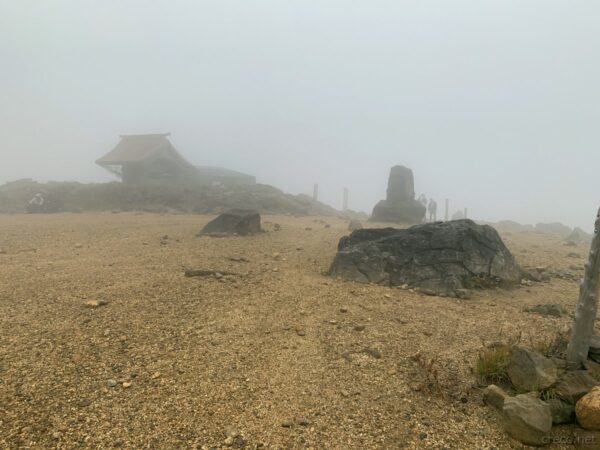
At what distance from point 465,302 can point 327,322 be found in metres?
3.43

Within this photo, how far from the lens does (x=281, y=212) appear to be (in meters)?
29.6

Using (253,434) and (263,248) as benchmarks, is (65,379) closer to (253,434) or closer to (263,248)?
(253,434)

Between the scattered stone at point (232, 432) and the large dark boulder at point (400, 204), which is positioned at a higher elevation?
the large dark boulder at point (400, 204)

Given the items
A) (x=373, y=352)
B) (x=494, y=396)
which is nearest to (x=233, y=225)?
(x=373, y=352)

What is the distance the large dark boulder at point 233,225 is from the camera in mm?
15367

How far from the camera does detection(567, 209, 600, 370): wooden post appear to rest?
181 inches

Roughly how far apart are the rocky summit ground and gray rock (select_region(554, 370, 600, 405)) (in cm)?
79

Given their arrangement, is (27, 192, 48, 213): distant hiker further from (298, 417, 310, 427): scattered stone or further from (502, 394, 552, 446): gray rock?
(502, 394, 552, 446): gray rock

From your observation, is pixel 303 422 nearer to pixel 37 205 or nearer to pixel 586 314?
pixel 586 314

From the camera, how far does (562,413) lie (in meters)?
3.95

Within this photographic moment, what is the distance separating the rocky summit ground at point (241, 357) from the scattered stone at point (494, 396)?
11 cm

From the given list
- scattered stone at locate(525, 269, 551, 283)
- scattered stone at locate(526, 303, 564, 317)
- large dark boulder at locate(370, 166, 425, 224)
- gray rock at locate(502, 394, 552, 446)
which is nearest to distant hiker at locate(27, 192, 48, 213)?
large dark boulder at locate(370, 166, 425, 224)

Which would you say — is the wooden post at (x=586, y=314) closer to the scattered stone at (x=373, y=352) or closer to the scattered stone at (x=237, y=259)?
the scattered stone at (x=373, y=352)

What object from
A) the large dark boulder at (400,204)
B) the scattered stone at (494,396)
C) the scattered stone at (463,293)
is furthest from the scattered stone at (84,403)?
the large dark boulder at (400,204)
